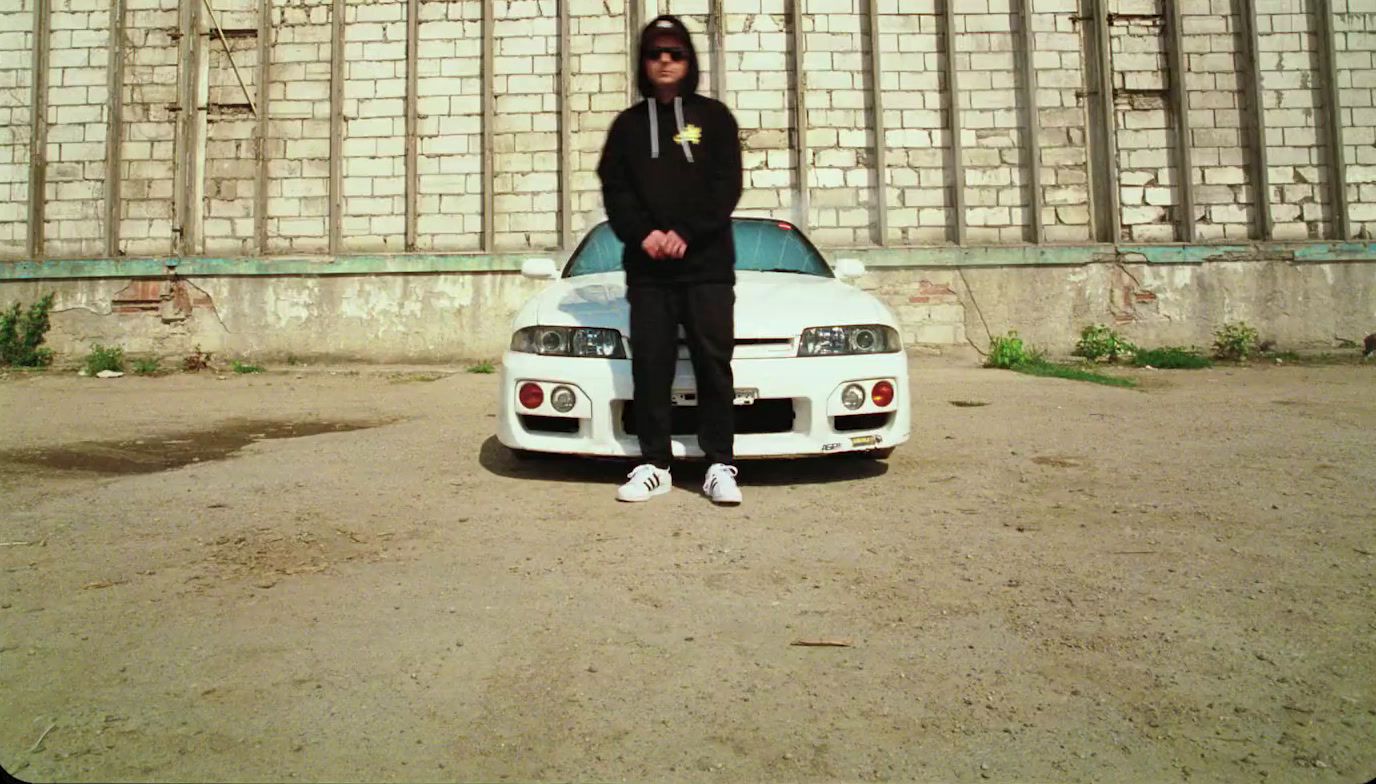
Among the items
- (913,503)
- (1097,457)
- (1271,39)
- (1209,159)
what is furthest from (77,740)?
(1271,39)

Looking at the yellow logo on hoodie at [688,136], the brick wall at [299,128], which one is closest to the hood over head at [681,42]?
the yellow logo on hoodie at [688,136]

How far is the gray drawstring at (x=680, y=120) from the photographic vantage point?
3490 millimetres

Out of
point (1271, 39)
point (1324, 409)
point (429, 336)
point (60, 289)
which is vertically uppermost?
point (1271, 39)

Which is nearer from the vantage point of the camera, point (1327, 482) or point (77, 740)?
point (77, 740)

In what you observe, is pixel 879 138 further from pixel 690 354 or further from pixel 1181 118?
pixel 690 354

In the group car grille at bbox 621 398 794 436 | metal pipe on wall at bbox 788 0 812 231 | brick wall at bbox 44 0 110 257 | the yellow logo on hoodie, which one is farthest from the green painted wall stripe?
the yellow logo on hoodie

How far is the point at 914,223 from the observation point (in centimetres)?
1009

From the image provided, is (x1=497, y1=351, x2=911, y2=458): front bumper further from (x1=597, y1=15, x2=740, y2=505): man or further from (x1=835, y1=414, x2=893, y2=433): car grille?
(x1=597, y1=15, x2=740, y2=505): man

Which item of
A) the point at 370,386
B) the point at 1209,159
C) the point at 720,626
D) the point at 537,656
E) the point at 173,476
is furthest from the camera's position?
the point at 1209,159

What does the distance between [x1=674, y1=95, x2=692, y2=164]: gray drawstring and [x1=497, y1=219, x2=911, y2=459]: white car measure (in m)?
0.69

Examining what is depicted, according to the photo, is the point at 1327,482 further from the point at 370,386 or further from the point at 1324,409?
the point at 370,386

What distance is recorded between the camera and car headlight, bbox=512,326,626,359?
12.0 ft

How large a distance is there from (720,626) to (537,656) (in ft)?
1.52

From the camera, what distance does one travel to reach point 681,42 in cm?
346
